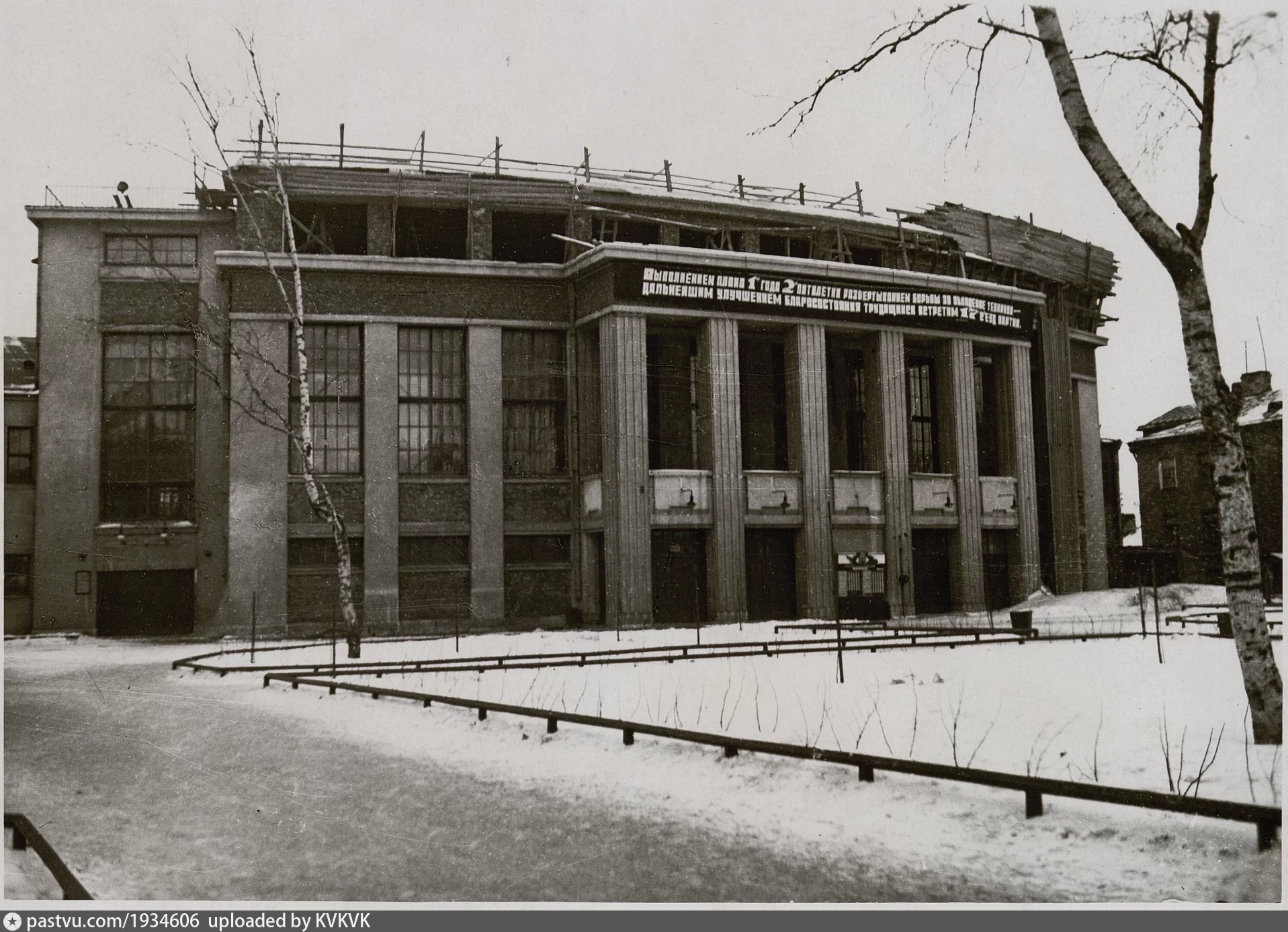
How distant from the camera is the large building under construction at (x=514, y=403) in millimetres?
28656

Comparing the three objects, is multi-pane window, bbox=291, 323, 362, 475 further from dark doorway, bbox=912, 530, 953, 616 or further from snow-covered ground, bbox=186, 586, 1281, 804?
dark doorway, bbox=912, 530, 953, 616

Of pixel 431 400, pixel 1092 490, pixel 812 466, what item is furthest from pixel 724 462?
A: pixel 1092 490

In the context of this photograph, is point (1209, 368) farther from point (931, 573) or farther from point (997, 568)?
point (997, 568)

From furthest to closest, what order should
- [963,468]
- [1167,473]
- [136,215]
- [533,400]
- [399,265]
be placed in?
[963,468], [533,400], [136,215], [399,265], [1167,473]

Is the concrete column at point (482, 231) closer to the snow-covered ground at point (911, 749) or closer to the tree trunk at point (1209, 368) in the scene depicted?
the snow-covered ground at point (911, 749)

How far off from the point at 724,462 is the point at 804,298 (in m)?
5.22

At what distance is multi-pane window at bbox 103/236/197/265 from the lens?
2997 cm

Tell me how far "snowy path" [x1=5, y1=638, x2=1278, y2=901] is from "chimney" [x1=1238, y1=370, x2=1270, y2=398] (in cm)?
371

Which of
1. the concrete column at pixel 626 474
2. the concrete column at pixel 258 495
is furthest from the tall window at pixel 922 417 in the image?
the concrete column at pixel 258 495

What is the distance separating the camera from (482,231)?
30484mm

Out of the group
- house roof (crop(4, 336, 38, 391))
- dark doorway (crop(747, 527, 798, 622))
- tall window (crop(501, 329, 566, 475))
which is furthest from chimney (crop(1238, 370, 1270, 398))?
tall window (crop(501, 329, 566, 475))

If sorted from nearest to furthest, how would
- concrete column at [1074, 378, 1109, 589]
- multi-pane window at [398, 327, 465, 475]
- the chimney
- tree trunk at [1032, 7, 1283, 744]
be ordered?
tree trunk at [1032, 7, 1283, 744] → the chimney → multi-pane window at [398, 327, 465, 475] → concrete column at [1074, 378, 1109, 589]

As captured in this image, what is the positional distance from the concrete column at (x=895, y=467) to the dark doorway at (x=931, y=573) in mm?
849

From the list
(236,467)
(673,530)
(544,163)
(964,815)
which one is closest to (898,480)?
(673,530)
